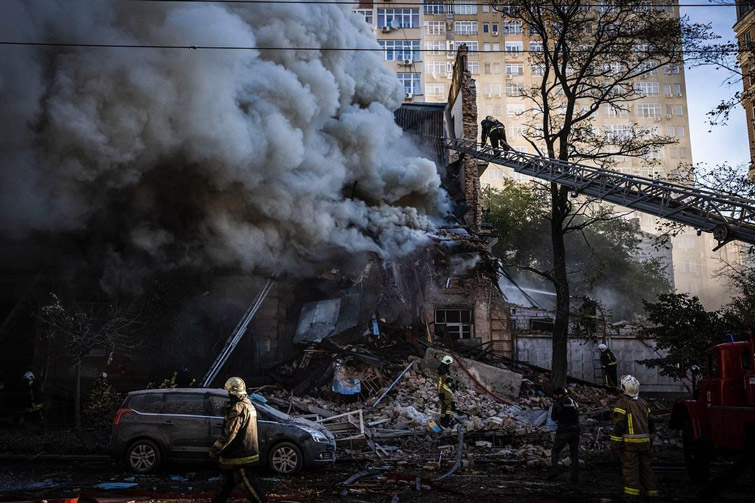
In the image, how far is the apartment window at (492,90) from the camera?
69.2 metres

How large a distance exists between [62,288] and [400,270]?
1084cm

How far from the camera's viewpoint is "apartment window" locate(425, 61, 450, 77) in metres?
68.6

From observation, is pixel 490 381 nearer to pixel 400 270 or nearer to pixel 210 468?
pixel 400 270

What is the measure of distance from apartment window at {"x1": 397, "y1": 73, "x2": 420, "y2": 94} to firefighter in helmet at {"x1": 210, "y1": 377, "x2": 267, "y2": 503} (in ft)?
129

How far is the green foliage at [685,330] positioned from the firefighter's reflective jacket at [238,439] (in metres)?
10.9

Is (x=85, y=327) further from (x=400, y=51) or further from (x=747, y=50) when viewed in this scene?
(x=400, y=51)

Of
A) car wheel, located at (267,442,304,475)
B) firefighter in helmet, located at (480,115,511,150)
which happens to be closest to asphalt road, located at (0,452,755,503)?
car wheel, located at (267,442,304,475)

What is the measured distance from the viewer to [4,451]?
11.4m

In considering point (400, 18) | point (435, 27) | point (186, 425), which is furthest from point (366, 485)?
point (435, 27)

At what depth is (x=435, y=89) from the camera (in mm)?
67438

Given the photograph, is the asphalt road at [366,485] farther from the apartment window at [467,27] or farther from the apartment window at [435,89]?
the apartment window at [467,27]

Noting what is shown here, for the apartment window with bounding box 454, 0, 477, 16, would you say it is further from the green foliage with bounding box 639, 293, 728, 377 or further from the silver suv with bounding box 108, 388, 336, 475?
the silver suv with bounding box 108, 388, 336, 475

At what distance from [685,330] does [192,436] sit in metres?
11.2

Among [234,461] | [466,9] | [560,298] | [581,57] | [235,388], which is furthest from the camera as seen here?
[466,9]
